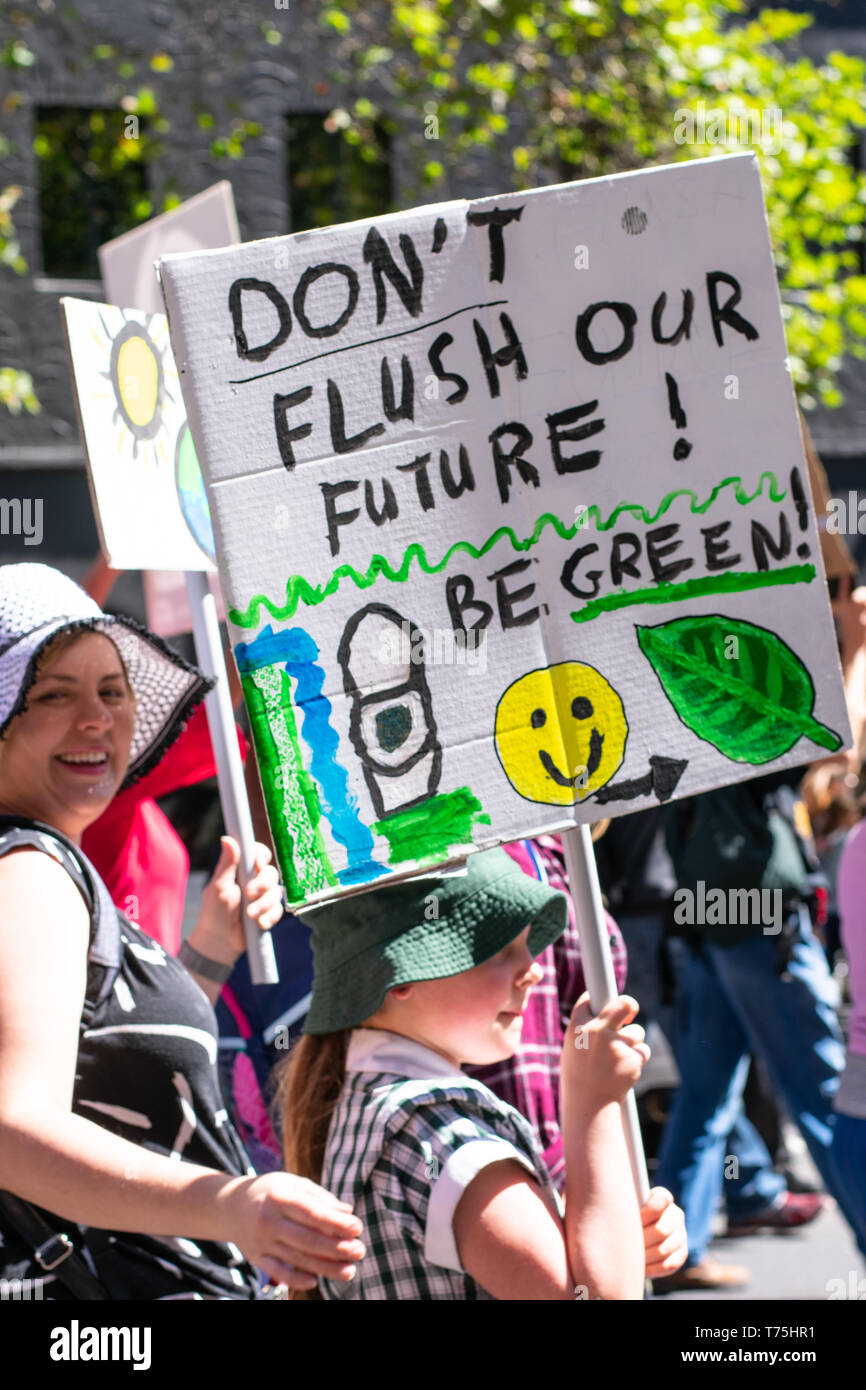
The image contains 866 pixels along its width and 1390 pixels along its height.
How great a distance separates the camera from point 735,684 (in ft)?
7.18

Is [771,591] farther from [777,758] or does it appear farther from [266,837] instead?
[266,837]

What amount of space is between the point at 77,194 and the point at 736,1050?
1096 cm

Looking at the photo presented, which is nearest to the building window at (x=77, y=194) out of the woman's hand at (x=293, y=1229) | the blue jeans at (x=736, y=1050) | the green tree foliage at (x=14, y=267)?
the green tree foliage at (x=14, y=267)

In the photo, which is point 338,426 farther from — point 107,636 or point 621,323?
point 107,636

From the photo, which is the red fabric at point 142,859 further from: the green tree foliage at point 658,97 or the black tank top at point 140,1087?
the green tree foliage at point 658,97

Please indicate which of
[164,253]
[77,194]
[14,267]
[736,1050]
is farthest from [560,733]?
[77,194]

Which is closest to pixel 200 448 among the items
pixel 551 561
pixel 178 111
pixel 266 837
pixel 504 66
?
pixel 551 561

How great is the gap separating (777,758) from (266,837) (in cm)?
152

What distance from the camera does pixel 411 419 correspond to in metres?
2.13

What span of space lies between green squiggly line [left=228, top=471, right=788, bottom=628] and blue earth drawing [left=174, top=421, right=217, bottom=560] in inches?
35.7

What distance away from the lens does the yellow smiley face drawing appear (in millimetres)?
2139

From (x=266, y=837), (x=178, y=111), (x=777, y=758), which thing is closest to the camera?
(x=777, y=758)

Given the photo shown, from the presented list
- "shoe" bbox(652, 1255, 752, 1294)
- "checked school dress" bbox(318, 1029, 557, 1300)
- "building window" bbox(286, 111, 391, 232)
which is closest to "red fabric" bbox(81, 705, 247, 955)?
"checked school dress" bbox(318, 1029, 557, 1300)
